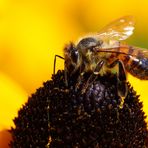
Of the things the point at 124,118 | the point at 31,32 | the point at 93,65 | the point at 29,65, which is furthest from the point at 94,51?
the point at 31,32

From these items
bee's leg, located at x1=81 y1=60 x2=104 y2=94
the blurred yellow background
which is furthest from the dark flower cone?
the blurred yellow background

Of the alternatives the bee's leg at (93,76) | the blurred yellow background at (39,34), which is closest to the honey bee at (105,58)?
the bee's leg at (93,76)

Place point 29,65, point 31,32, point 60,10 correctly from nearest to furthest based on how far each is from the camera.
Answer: point 29,65 < point 31,32 < point 60,10

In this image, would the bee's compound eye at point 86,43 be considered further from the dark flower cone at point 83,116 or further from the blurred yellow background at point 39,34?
the blurred yellow background at point 39,34

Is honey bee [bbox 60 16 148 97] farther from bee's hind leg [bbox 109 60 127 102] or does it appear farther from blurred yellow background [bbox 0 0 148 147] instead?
blurred yellow background [bbox 0 0 148 147]

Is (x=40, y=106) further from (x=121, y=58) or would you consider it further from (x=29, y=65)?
(x=29, y=65)

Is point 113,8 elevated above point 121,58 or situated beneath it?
elevated above

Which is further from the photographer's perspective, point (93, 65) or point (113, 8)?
point (113, 8)

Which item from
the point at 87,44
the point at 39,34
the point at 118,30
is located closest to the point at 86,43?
the point at 87,44
